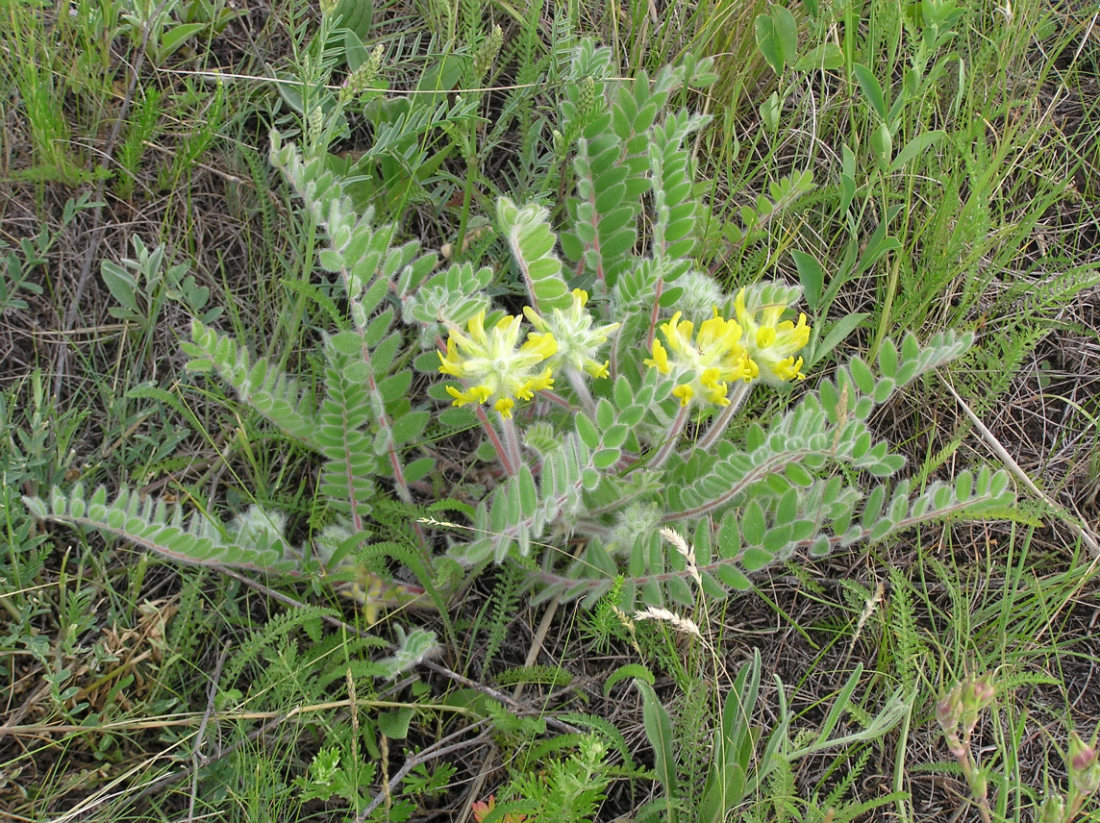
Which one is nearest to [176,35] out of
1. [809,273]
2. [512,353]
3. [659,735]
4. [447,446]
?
[447,446]

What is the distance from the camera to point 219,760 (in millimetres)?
2273

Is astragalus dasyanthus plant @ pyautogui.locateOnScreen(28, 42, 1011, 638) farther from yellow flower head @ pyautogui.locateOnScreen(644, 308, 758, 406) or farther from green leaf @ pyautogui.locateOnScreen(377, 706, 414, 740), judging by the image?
green leaf @ pyautogui.locateOnScreen(377, 706, 414, 740)

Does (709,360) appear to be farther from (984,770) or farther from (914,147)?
(914,147)

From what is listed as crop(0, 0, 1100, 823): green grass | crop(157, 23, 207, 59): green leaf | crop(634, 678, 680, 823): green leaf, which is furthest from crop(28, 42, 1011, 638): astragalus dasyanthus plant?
crop(157, 23, 207, 59): green leaf

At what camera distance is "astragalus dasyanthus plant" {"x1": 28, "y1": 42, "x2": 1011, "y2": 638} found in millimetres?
2129

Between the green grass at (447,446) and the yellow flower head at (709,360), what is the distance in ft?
1.80

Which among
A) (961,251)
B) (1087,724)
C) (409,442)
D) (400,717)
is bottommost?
(1087,724)

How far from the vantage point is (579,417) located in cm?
202

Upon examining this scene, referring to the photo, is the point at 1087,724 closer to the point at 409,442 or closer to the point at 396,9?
the point at 409,442

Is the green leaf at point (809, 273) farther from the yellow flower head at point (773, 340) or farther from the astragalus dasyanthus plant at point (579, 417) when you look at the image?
the yellow flower head at point (773, 340)

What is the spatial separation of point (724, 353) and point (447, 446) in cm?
98

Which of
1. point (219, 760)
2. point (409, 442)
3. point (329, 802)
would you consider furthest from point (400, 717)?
point (409, 442)

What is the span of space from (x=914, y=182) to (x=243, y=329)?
2.16 meters

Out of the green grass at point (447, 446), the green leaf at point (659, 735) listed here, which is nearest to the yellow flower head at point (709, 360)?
the green grass at point (447, 446)
